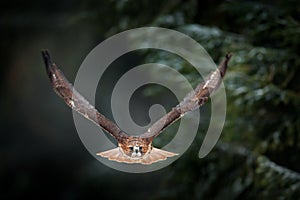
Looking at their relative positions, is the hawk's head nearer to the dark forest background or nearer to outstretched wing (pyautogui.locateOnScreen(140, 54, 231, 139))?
outstretched wing (pyautogui.locateOnScreen(140, 54, 231, 139))

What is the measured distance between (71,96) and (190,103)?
0.18 ft

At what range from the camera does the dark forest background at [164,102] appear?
72cm

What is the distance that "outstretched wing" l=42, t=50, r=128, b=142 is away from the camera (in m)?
0.24

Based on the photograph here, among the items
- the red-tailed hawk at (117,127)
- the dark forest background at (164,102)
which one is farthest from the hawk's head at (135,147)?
the dark forest background at (164,102)

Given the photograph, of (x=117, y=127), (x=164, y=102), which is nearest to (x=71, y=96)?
(x=117, y=127)

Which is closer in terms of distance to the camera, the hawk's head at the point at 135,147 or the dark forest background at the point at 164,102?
the hawk's head at the point at 135,147

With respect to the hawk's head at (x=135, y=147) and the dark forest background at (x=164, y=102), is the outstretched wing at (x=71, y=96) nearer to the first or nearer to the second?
the hawk's head at (x=135, y=147)

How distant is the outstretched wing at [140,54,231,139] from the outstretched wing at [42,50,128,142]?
0.05 ft

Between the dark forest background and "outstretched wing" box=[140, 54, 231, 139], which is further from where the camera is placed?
the dark forest background

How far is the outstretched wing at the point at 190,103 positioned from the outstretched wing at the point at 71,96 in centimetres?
2

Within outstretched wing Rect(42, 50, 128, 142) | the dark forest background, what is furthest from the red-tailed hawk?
the dark forest background

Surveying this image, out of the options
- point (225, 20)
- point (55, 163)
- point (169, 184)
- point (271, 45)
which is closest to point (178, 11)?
point (225, 20)

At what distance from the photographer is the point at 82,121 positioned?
3.14ft

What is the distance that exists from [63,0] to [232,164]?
55cm
